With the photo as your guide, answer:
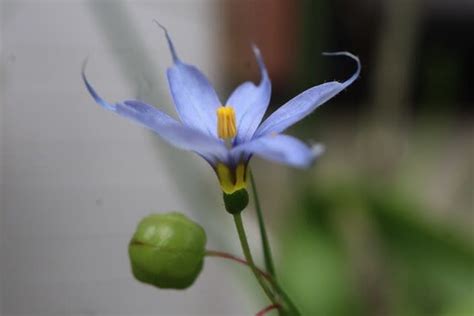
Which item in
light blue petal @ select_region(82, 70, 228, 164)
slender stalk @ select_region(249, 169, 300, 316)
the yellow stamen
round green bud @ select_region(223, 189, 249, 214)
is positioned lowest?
slender stalk @ select_region(249, 169, 300, 316)

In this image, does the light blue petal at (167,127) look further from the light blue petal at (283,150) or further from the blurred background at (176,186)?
the blurred background at (176,186)

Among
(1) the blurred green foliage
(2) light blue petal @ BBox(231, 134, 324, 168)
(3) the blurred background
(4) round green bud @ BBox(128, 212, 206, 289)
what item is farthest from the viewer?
(1) the blurred green foliage

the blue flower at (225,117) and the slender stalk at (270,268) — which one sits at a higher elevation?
the blue flower at (225,117)

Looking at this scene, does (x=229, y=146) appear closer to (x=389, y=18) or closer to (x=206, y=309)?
(x=389, y=18)

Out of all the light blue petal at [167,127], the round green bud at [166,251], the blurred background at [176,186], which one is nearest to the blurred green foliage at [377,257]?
the blurred background at [176,186]

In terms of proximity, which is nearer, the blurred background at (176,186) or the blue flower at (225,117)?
the blue flower at (225,117)

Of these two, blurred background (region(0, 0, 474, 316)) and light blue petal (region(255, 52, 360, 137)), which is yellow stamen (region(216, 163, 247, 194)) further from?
blurred background (region(0, 0, 474, 316))

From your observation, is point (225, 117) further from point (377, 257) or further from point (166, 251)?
point (377, 257)

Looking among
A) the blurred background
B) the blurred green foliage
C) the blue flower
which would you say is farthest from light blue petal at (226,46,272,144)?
the blurred green foliage
